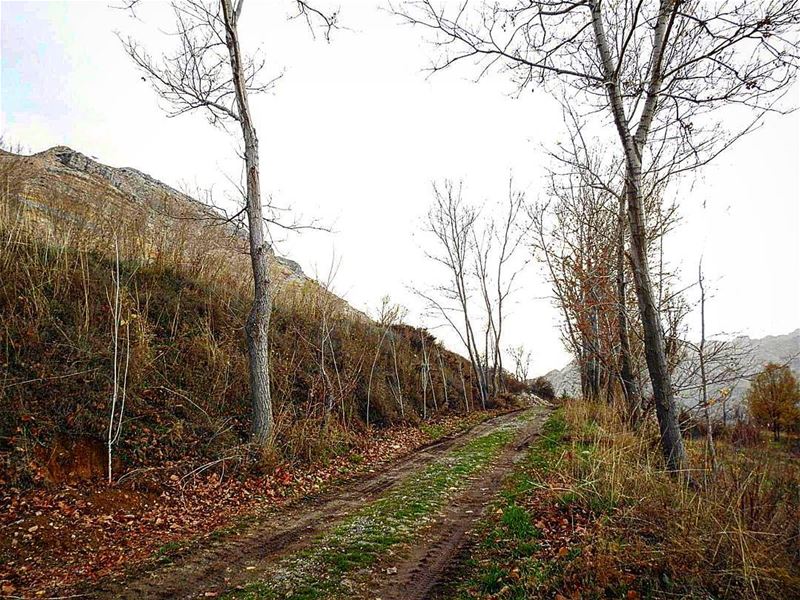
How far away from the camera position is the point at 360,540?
482 cm

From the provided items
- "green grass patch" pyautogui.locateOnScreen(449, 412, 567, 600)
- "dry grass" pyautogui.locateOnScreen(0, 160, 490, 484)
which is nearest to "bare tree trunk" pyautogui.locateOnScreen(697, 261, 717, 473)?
"green grass patch" pyautogui.locateOnScreen(449, 412, 567, 600)

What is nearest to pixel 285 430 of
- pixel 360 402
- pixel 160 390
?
pixel 160 390

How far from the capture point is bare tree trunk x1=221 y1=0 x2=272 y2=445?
7.91 metres

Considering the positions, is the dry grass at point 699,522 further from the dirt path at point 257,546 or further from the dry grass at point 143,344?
the dry grass at point 143,344

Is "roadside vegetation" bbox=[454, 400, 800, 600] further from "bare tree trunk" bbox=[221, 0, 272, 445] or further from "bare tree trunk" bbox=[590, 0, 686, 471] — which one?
"bare tree trunk" bbox=[221, 0, 272, 445]

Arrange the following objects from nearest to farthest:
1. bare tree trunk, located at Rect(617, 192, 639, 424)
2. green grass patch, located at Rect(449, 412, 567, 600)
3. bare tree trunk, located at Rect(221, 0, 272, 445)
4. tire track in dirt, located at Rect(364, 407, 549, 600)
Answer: green grass patch, located at Rect(449, 412, 567, 600)
tire track in dirt, located at Rect(364, 407, 549, 600)
bare tree trunk, located at Rect(221, 0, 272, 445)
bare tree trunk, located at Rect(617, 192, 639, 424)

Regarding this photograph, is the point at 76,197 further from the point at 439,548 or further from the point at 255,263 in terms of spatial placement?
the point at 439,548

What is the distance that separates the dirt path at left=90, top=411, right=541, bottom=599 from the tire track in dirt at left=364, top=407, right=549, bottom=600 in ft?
0.09

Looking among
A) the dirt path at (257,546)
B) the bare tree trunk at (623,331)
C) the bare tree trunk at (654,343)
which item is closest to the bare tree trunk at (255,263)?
the dirt path at (257,546)

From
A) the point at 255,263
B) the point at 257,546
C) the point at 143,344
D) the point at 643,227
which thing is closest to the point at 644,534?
the point at 643,227

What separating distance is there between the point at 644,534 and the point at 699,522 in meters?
0.46

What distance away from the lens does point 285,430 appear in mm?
8383

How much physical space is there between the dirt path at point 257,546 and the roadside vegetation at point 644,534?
853 mm

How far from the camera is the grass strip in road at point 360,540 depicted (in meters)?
3.82
